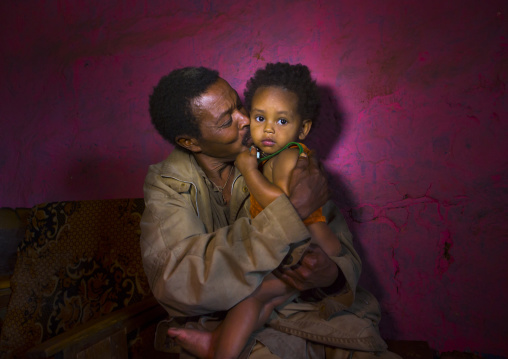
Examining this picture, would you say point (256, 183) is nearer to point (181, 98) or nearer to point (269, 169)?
point (269, 169)

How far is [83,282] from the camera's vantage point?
200 cm

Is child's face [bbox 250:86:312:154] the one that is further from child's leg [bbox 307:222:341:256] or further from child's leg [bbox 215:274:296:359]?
child's leg [bbox 215:274:296:359]

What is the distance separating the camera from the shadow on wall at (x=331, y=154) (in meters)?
2.16

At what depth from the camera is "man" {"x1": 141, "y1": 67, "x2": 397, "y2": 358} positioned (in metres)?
1.39

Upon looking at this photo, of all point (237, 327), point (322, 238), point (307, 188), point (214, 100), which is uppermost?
point (214, 100)

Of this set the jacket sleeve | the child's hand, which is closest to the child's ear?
the child's hand

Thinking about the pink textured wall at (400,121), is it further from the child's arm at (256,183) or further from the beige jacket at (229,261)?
the child's arm at (256,183)

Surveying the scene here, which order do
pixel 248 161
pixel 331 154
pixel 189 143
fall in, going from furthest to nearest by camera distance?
pixel 331 154
pixel 189 143
pixel 248 161

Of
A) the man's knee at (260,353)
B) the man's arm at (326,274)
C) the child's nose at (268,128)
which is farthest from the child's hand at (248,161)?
the man's knee at (260,353)

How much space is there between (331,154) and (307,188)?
0.77m

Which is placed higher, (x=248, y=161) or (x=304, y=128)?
(x=304, y=128)

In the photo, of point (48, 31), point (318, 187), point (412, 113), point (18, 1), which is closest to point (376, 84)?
point (412, 113)

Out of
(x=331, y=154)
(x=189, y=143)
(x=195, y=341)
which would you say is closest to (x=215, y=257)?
(x=195, y=341)

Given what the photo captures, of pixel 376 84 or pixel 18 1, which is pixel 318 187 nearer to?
pixel 376 84
